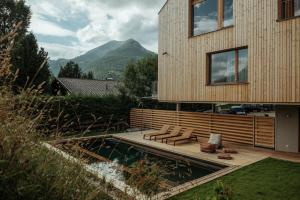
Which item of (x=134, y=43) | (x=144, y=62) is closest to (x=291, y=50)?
(x=144, y=62)

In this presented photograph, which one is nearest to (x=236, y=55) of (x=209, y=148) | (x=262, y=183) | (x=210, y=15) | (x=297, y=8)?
(x=210, y=15)

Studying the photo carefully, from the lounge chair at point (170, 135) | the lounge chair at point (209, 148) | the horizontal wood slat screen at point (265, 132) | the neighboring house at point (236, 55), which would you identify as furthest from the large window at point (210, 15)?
the lounge chair at point (209, 148)

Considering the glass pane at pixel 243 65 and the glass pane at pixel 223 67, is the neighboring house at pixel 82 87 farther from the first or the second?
the glass pane at pixel 243 65

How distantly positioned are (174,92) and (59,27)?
7.39 meters

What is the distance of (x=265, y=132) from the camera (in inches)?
464

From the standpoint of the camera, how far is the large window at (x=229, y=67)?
1197 centimetres

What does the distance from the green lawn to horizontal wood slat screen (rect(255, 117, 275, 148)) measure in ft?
8.86

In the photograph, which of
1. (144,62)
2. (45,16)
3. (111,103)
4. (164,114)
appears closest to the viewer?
(45,16)

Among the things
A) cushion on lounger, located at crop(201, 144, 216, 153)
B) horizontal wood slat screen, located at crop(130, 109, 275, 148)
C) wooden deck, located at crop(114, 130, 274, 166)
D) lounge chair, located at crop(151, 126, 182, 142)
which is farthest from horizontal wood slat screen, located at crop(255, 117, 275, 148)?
lounge chair, located at crop(151, 126, 182, 142)

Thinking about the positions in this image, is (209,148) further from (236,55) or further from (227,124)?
(236,55)

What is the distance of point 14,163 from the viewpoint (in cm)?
213

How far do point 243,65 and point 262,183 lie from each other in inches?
258

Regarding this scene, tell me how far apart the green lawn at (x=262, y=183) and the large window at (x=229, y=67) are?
466cm

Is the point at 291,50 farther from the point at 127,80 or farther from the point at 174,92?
the point at 127,80
